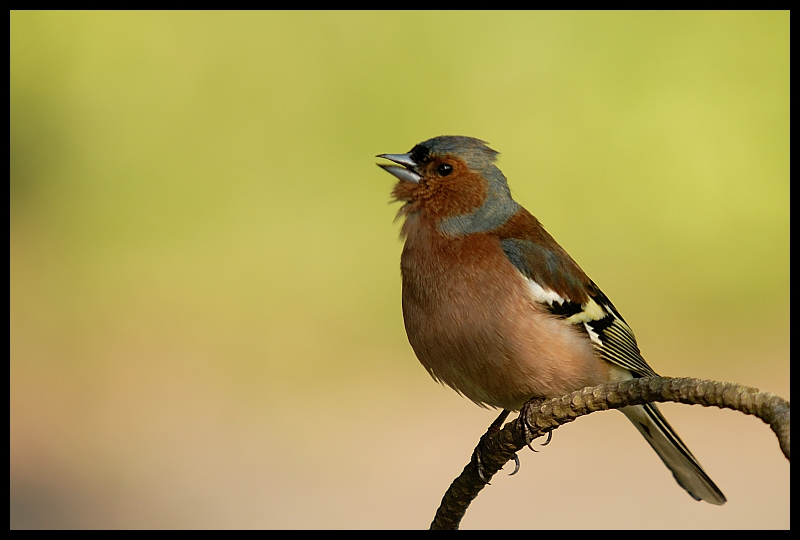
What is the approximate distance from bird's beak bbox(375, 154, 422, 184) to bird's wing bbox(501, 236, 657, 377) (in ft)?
1.38

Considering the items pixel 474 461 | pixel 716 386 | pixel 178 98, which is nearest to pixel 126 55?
pixel 178 98

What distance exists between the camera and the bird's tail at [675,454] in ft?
10.0

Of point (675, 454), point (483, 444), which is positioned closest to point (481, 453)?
point (483, 444)

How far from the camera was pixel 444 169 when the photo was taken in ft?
10.9

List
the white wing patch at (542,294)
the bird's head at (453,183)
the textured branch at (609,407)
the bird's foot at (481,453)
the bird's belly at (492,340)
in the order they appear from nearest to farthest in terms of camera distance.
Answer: the textured branch at (609,407), the bird's foot at (481,453), the bird's belly at (492,340), the white wing patch at (542,294), the bird's head at (453,183)

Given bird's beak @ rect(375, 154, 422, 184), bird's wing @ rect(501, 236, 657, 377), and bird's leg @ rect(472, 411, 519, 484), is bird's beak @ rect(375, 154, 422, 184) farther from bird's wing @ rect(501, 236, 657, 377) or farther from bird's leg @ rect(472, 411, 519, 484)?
bird's leg @ rect(472, 411, 519, 484)

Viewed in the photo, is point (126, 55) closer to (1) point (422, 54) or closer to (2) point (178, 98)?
(2) point (178, 98)

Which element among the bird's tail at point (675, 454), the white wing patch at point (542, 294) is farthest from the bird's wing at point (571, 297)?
the bird's tail at point (675, 454)

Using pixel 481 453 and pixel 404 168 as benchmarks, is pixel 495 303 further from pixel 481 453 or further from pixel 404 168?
pixel 404 168

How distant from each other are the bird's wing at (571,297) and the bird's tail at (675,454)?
0.50 ft

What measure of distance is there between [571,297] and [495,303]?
38 centimetres

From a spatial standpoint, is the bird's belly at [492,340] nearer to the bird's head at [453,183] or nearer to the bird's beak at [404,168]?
the bird's head at [453,183]

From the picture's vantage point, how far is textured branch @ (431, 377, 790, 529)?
5.39ft

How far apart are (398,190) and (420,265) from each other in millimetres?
404
